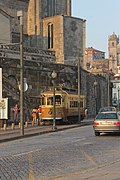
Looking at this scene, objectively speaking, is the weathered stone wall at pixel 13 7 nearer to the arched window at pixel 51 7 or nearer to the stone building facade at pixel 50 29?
the stone building facade at pixel 50 29

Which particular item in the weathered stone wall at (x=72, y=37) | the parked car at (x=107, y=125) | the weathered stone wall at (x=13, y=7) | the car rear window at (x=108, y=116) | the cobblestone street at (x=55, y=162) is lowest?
the cobblestone street at (x=55, y=162)

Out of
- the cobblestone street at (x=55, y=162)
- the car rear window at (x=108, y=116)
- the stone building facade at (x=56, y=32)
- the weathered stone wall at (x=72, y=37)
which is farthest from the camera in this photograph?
the weathered stone wall at (x=72, y=37)

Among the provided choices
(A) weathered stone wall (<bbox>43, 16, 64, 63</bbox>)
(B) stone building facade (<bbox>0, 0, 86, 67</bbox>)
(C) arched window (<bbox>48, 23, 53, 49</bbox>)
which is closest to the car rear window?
(B) stone building facade (<bbox>0, 0, 86, 67</bbox>)

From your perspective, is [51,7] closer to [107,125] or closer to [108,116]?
[108,116]

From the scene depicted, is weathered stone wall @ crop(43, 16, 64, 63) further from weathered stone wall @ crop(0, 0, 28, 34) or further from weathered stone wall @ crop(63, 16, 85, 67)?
weathered stone wall @ crop(0, 0, 28, 34)

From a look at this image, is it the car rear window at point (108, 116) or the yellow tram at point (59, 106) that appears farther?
the yellow tram at point (59, 106)

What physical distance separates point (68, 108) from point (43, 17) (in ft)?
104

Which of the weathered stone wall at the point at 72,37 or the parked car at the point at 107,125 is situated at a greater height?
the weathered stone wall at the point at 72,37

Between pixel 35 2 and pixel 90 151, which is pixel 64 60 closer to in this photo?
pixel 35 2

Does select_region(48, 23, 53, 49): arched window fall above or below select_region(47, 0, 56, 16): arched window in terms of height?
below

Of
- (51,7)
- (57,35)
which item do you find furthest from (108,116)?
(51,7)

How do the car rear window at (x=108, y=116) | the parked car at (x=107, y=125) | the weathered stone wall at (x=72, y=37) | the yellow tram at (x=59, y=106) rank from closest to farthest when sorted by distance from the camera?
the parked car at (x=107, y=125) → the car rear window at (x=108, y=116) → the yellow tram at (x=59, y=106) → the weathered stone wall at (x=72, y=37)

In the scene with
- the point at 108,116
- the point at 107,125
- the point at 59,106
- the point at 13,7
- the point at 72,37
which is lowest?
the point at 107,125

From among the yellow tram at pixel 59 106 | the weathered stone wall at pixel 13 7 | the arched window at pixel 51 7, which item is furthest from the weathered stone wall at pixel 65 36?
the yellow tram at pixel 59 106
